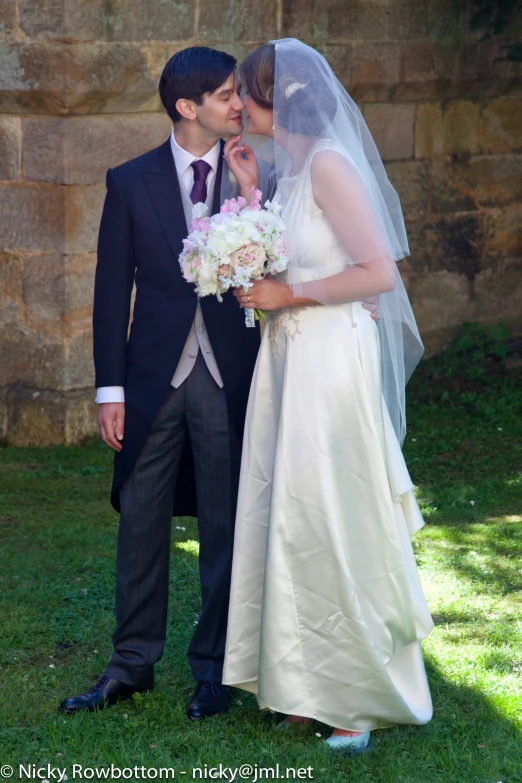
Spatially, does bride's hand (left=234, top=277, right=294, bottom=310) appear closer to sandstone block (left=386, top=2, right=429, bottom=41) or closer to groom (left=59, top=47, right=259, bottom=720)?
groom (left=59, top=47, right=259, bottom=720)

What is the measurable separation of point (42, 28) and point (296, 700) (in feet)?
14.3

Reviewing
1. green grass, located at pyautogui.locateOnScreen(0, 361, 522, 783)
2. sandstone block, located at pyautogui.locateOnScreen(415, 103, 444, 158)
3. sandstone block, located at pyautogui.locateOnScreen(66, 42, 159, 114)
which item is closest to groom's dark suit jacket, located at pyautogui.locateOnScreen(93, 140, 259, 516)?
green grass, located at pyautogui.locateOnScreen(0, 361, 522, 783)

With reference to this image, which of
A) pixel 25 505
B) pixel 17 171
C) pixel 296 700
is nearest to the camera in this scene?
pixel 296 700

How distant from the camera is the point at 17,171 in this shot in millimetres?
6602

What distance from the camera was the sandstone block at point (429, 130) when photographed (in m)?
8.30

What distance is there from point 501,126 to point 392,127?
1.29 metres

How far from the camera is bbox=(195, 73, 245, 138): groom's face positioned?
11.6ft

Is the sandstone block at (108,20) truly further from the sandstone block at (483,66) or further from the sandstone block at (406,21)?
the sandstone block at (483,66)

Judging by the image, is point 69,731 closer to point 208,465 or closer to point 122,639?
point 122,639

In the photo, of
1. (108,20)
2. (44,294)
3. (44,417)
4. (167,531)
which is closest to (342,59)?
(108,20)

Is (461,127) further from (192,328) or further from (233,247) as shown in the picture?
(233,247)

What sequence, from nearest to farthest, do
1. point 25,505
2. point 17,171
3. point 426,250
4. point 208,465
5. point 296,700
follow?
point 296,700, point 208,465, point 25,505, point 17,171, point 426,250

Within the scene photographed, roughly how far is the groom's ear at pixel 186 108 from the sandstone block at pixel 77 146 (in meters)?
3.10

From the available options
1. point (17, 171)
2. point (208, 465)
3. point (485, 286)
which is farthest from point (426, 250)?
point (208, 465)
